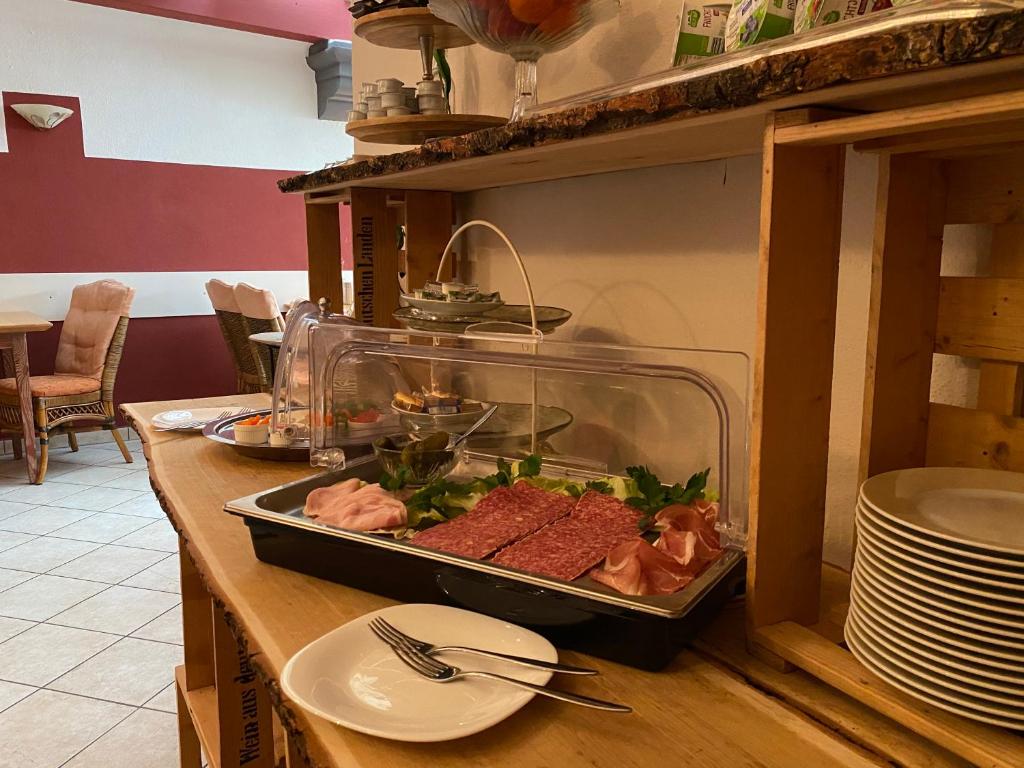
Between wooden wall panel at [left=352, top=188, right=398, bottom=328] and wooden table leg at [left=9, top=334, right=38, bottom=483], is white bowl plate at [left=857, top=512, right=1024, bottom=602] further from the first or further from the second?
wooden table leg at [left=9, top=334, right=38, bottom=483]

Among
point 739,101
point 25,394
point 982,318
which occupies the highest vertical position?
point 739,101

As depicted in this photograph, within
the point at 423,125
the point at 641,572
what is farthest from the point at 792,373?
the point at 423,125

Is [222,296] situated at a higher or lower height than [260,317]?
higher

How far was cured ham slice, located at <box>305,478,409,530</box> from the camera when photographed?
2.99ft

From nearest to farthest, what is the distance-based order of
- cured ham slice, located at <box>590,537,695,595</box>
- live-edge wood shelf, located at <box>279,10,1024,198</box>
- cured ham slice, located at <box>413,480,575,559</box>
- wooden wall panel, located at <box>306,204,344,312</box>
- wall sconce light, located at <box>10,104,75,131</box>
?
1. live-edge wood shelf, located at <box>279,10,1024,198</box>
2. cured ham slice, located at <box>590,537,695,595</box>
3. cured ham slice, located at <box>413,480,575,559</box>
4. wooden wall panel, located at <box>306,204,344,312</box>
5. wall sconce light, located at <box>10,104,75,131</box>

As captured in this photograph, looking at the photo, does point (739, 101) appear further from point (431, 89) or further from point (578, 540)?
point (431, 89)

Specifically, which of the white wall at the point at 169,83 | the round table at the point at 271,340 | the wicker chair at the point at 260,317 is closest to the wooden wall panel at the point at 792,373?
the round table at the point at 271,340

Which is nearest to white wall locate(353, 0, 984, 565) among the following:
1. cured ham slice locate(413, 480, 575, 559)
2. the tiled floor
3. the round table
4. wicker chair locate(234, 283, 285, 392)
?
cured ham slice locate(413, 480, 575, 559)

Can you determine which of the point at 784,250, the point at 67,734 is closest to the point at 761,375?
the point at 784,250

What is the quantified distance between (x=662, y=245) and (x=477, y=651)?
736mm

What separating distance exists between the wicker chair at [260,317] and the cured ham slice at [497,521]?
3571 mm

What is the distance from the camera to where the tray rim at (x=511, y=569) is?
0.71 meters

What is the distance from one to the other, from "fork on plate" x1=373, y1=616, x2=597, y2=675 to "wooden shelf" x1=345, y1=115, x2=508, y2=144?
2.91 feet

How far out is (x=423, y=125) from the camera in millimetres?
1356
